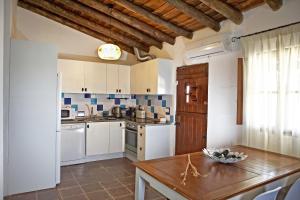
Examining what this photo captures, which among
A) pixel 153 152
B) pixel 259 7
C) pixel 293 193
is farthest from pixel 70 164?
pixel 259 7

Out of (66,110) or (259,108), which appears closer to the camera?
(259,108)

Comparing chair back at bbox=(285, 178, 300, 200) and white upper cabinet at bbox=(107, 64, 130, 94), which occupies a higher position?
white upper cabinet at bbox=(107, 64, 130, 94)

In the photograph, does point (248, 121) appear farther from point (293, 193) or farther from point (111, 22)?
point (111, 22)

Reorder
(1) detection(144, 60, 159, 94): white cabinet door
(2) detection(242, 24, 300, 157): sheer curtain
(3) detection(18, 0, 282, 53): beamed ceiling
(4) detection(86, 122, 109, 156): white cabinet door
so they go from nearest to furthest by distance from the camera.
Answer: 1. (2) detection(242, 24, 300, 157): sheer curtain
2. (3) detection(18, 0, 282, 53): beamed ceiling
3. (1) detection(144, 60, 159, 94): white cabinet door
4. (4) detection(86, 122, 109, 156): white cabinet door

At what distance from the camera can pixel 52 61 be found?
2951 millimetres

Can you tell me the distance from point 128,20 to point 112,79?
146 centimetres

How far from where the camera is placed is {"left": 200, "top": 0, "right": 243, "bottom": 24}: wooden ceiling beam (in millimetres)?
2527

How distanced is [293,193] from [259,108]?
1206mm

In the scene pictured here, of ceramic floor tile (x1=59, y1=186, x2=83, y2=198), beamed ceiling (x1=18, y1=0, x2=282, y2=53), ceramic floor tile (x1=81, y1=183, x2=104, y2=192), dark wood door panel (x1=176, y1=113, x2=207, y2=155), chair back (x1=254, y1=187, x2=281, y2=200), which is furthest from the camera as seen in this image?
dark wood door panel (x1=176, y1=113, x2=207, y2=155)

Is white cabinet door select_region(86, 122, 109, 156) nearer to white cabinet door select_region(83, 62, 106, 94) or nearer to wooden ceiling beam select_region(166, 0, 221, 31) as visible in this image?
white cabinet door select_region(83, 62, 106, 94)

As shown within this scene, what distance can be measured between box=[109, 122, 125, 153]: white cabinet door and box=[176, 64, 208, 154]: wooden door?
1.18 meters

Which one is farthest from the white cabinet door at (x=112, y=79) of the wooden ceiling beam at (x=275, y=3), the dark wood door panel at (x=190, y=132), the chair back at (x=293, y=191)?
the chair back at (x=293, y=191)

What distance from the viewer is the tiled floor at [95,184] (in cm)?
280

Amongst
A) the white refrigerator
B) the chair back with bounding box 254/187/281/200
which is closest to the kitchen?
the white refrigerator
